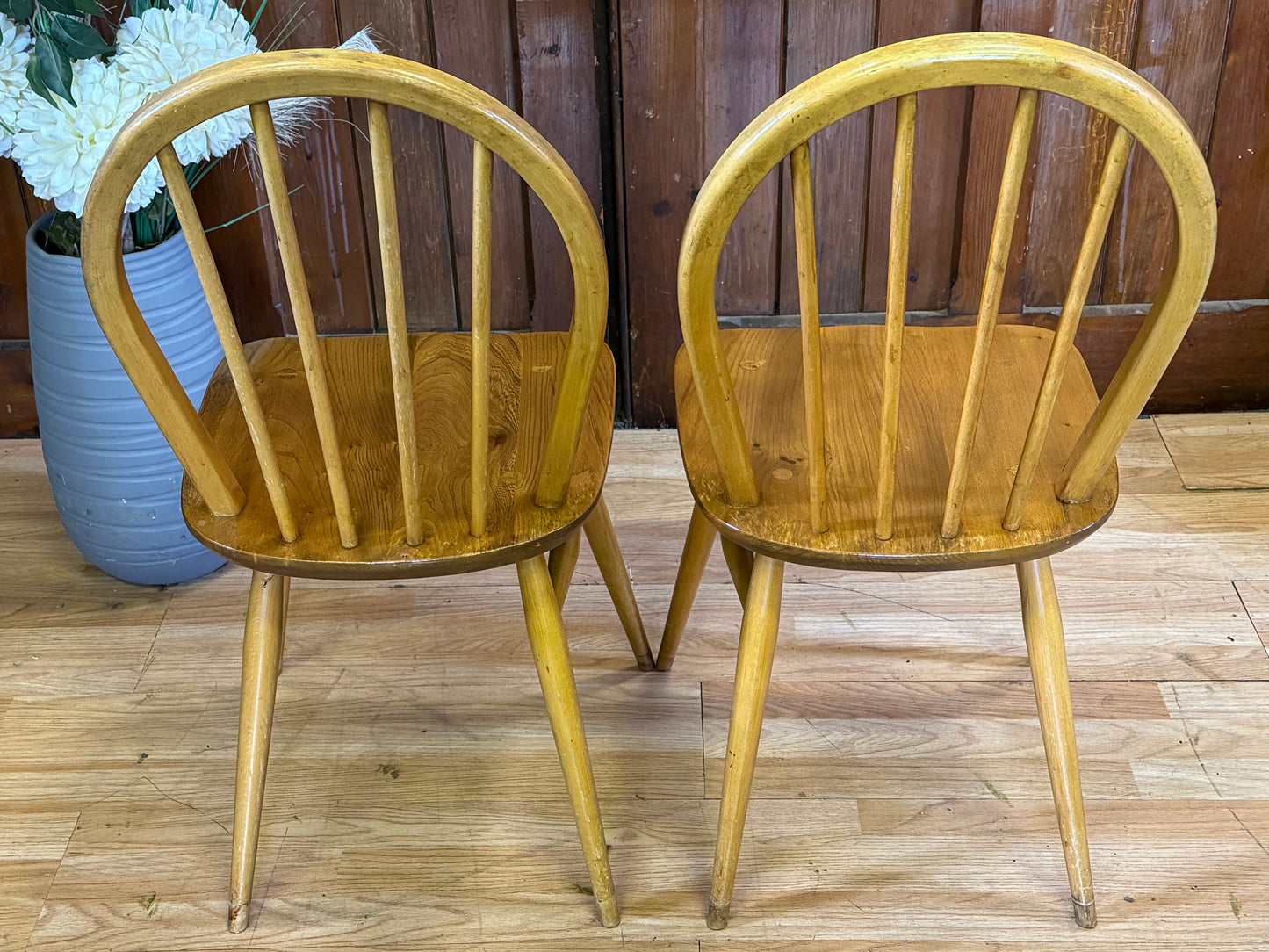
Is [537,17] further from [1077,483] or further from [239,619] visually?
[1077,483]

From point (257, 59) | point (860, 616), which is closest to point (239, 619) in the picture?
point (860, 616)

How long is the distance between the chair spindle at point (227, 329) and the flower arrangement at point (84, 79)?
352mm

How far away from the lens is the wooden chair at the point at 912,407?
0.76 m

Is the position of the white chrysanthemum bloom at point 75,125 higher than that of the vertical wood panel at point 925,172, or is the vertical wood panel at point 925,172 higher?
the white chrysanthemum bloom at point 75,125

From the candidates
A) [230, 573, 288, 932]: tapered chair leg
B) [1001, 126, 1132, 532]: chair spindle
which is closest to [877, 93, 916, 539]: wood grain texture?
[1001, 126, 1132, 532]: chair spindle

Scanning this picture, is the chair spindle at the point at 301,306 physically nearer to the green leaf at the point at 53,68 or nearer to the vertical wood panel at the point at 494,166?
the green leaf at the point at 53,68

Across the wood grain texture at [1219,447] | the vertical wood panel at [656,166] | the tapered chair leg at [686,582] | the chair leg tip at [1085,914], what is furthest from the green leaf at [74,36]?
the wood grain texture at [1219,447]

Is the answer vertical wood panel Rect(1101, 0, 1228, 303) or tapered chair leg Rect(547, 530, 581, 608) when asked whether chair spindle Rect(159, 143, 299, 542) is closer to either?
tapered chair leg Rect(547, 530, 581, 608)

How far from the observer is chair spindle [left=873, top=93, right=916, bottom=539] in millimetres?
764

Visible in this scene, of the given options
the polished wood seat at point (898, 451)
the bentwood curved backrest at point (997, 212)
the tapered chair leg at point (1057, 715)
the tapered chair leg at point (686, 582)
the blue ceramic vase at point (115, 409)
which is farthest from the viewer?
the blue ceramic vase at point (115, 409)

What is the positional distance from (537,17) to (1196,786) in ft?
4.04

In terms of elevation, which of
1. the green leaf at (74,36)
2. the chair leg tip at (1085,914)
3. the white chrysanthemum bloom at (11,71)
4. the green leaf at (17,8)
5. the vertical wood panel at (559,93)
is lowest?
the chair leg tip at (1085,914)

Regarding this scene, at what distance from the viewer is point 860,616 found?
1532 mm

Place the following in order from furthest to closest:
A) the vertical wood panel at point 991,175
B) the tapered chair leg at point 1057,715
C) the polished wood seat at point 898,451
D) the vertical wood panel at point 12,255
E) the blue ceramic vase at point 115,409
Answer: the vertical wood panel at point 12,255 < the vertical wood panel at point 991,175 < the blue ceramic vase at point 115,409 < the tapered chair leg at point 1057,715 < the polished wood seat at point 898,451
